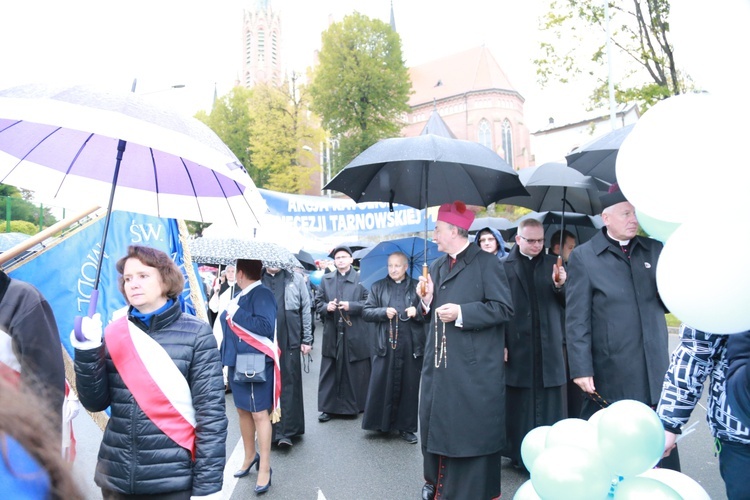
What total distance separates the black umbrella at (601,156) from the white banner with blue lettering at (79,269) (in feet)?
10.5

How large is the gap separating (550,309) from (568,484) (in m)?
3.21

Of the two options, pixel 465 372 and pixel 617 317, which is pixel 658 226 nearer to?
pixel 617 317

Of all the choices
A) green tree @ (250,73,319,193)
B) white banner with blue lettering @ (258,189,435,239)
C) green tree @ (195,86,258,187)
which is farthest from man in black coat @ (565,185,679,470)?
green tree @ (195,86,258,187)

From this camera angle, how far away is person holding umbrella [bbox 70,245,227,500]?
8.24 ft

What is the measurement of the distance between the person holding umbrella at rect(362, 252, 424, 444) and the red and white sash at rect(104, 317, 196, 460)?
147 inches

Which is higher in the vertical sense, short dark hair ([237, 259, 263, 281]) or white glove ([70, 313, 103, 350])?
short dark hair ([237, 259, 263, 281])

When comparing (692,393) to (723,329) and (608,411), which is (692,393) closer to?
(608,411)

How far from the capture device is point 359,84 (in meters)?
37.4

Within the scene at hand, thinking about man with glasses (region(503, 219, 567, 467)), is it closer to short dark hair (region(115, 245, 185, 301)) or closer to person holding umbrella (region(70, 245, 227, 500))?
person holding umbrella (region(70, 245, 227, 500))

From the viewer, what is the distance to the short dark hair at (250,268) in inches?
180

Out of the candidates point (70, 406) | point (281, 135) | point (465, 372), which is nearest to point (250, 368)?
point (70, 406)

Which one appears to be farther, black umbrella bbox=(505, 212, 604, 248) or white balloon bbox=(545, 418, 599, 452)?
black umbrella bbox=(505, 212, 604, 248)

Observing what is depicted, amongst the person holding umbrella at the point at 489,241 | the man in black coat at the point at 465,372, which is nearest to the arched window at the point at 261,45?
the person holding umbrella at the point at 489,241

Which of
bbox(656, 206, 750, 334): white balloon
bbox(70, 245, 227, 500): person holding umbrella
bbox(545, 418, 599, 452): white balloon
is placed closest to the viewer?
bbox(656, 206, 750, 334): white balloon
